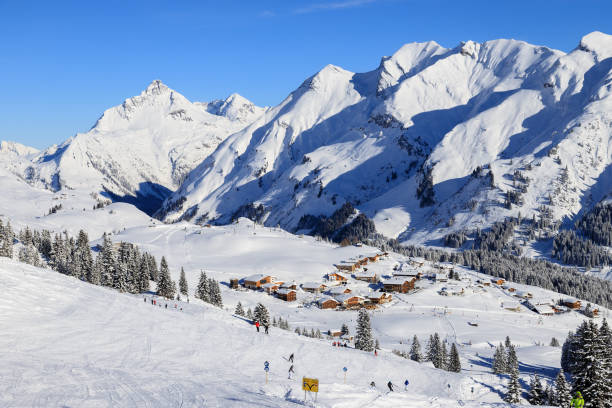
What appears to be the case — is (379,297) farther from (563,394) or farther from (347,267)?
(563,394)

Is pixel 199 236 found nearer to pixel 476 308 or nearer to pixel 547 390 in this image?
pixel 476 308

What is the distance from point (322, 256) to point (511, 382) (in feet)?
365

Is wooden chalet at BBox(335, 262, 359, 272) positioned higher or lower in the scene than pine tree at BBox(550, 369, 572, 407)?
higher

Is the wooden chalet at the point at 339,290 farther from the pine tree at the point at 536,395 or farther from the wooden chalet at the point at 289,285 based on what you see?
the pine tree at the point at 536,395

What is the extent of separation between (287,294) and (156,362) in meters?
87.8

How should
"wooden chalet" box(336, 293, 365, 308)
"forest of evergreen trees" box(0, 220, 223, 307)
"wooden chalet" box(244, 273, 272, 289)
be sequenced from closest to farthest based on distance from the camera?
"forest of evergreen trees" box(0, 220, 223, 307), "wooden chalet" box(336, 293, 365, 308), "wooden chalet" box(244, 273, 272, 289)

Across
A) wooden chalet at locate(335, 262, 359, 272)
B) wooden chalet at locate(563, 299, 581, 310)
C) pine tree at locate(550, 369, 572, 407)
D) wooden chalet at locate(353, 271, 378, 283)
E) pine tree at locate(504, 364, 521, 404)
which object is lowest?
pine tree at locate(504, 364, 521, 404)

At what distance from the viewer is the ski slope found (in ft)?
102

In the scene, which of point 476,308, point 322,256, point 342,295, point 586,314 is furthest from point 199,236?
point 586,314

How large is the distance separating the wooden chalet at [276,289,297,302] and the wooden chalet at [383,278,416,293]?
91.7 ft

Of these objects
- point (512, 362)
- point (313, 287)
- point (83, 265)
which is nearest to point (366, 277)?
point (313, 287)

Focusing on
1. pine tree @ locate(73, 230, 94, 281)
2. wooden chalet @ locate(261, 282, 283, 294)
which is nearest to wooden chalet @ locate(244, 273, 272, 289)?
wooden chalet @ locate(261, 282, 283, 294)

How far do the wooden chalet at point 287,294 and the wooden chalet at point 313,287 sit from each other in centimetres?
668

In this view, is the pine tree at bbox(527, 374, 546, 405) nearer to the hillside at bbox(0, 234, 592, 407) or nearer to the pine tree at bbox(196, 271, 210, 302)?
the hillside at bbox(0, 234, 592, 407)
